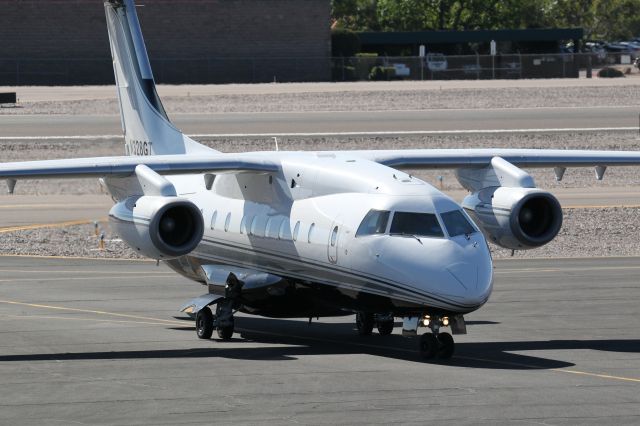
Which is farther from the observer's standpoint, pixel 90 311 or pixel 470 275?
pixel 90 311

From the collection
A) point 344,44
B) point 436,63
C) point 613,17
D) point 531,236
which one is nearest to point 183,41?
point 344,44

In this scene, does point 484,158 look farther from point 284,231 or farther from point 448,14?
point 448,14

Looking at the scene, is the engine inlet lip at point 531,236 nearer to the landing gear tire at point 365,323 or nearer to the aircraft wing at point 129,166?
the landing gear tire at point 365,323

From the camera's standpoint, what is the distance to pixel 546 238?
79.4 feet

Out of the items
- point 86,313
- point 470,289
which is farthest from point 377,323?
point 86,313

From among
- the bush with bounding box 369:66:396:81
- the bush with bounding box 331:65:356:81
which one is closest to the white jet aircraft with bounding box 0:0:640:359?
the bush with bounding box 369:66:396:81

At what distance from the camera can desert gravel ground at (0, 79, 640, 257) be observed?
129 feet

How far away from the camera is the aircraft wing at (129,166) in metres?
23.4

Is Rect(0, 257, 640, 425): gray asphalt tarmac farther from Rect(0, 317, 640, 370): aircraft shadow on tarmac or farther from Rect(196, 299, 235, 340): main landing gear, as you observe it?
Rect(196, 299, 235, 340): main landing gear

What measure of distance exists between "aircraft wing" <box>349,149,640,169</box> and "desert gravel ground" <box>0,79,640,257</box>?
1146 centimetres

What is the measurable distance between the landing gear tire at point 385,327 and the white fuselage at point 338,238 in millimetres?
2309

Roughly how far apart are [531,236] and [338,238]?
391 centimetres

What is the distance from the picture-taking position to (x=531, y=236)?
2423 cm

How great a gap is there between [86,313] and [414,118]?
44.5 m
